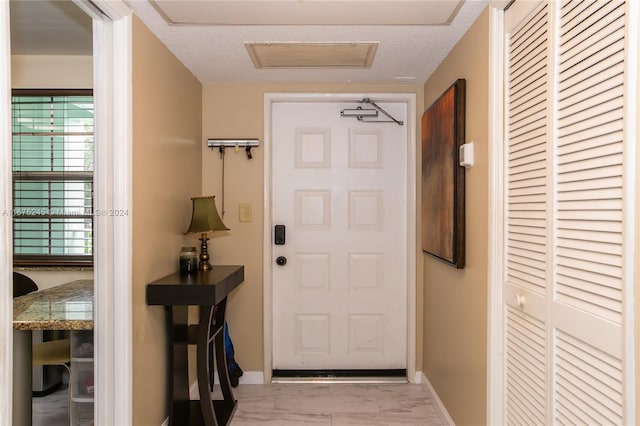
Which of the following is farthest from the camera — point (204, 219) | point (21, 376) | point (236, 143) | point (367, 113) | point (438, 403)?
point (367, 113)

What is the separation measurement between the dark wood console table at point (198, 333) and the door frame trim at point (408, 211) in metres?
0.50

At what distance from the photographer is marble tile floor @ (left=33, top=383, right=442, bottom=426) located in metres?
2.83

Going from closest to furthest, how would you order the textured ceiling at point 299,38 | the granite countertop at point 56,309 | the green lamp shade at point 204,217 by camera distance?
the granite countertop at point 56,309, the textured ceiling at point 299,38, the green lamp shade at point 204,217

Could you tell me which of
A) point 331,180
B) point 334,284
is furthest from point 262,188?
point 334,284

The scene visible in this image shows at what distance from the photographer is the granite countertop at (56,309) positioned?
191cm

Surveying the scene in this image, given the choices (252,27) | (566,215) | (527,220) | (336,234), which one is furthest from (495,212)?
(336,234)

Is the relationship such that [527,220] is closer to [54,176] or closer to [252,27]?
[252,27]

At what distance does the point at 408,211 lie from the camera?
137 inches

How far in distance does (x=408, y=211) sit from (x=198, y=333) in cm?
173

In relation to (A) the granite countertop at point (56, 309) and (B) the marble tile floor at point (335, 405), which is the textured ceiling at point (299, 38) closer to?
(A) the granite countertop at point (56, 309)

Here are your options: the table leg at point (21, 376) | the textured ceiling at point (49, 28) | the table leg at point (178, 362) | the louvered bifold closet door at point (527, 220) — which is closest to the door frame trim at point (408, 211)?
the table leg at point (178, 362)

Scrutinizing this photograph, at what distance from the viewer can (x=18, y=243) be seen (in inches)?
89.5

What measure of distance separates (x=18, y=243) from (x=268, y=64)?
1.72 metres

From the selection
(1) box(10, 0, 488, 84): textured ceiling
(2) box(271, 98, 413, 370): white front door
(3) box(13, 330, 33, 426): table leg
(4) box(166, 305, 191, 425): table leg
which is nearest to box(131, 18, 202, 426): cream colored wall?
(4) box(166, 305, 191, 425): table leg
